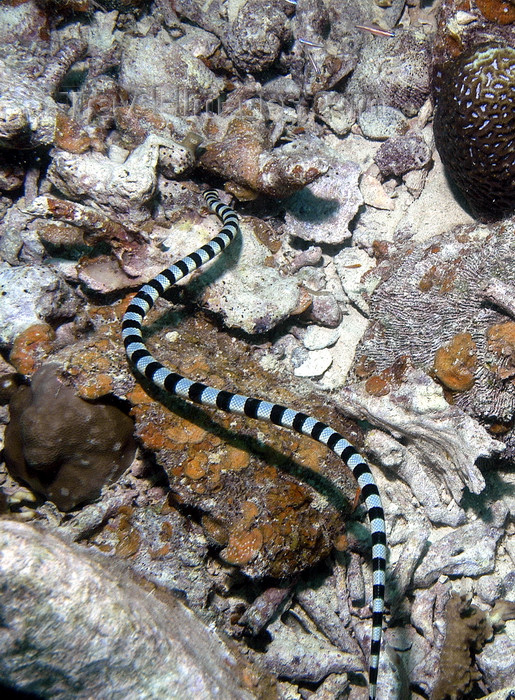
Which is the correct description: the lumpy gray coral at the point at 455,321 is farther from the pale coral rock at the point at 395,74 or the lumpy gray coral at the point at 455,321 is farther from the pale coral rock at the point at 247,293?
the pale coral rock at the point at 395,74

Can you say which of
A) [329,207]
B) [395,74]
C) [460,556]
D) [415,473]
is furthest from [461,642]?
[395,74]

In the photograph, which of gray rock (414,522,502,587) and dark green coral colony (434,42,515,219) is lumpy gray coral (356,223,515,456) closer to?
dark green coral colony (434,42,515,219)

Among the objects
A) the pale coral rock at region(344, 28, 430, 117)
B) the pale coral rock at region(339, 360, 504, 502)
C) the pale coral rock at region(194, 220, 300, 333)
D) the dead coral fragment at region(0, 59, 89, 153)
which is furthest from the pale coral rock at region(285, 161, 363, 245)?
the dead coral fragment at region(0, 59, 89, 153)

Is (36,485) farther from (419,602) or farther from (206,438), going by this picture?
(419,602)

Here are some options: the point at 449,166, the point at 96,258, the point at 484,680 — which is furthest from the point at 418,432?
the point at 96,258

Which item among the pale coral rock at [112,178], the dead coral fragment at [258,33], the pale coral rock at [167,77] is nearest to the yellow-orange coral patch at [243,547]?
the pale coral rock at [112,178]

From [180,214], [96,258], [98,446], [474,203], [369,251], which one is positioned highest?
[474,203]
